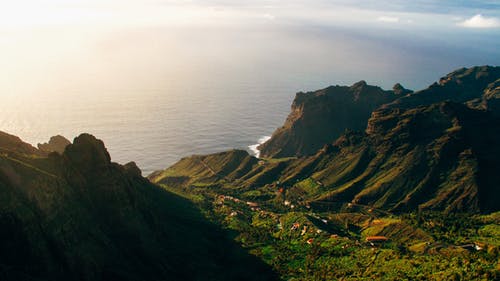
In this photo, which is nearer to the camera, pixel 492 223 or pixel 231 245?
pixel 231 245

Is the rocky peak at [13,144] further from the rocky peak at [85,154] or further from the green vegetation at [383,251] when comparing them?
the green vegetation at [383,251]

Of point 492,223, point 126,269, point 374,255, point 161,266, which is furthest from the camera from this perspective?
point 492,223

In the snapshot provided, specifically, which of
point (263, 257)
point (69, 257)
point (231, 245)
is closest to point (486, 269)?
point (263, 257)

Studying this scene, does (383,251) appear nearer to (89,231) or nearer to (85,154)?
(89,231)

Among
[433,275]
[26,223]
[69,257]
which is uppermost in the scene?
[26,223]

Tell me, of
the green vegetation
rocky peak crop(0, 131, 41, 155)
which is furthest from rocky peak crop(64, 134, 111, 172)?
the green vegetation

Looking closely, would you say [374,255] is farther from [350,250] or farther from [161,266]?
[161,266]

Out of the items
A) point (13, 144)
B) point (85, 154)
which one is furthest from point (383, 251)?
point (13, 144)

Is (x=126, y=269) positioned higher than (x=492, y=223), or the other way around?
(x=126, y=269)

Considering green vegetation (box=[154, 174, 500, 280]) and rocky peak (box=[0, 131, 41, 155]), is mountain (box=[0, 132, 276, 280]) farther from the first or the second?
green vegetation (box=[154, 174, 500, 280])
